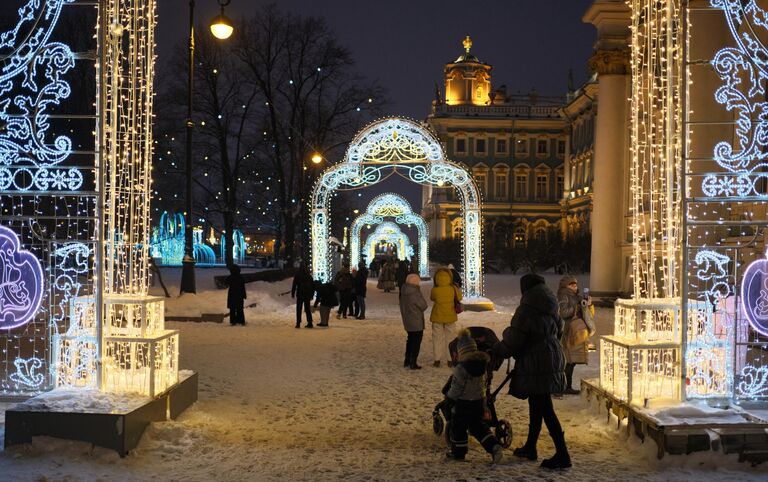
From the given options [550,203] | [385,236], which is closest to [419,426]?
[385,236]

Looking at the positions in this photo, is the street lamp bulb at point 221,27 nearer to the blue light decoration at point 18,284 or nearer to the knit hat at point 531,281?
the blue light decoration at point 18,284

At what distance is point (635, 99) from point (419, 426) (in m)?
4.49

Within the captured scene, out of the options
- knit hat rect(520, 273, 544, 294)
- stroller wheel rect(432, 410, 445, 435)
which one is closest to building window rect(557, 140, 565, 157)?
stroller wheel rect(432, 410, 445, 435)

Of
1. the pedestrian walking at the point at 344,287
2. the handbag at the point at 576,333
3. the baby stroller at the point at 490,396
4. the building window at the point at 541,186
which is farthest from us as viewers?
the building window at the point at 541,186

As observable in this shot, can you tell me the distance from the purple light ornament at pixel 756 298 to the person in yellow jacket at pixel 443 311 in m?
5.44

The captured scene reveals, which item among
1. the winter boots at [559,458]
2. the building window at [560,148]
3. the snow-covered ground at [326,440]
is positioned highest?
the building window at [560,148]

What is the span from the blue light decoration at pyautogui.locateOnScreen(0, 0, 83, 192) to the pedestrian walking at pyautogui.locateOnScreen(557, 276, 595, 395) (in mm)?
6419

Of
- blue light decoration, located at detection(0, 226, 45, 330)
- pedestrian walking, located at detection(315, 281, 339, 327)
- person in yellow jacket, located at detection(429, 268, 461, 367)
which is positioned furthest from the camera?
pedestrian walking, located at detection(315, 281, 339, 327)

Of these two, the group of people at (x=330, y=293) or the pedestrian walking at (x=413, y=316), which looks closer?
the pedestrian walking at (x=413, y=316)

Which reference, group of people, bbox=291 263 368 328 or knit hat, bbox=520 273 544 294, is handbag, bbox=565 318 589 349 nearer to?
knit hat, bbox=520 273 544 294

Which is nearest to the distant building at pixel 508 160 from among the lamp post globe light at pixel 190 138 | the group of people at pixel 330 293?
the group of people at pixel 330 293

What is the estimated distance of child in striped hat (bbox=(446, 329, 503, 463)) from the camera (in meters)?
7.45

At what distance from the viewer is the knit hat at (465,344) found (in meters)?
7.59

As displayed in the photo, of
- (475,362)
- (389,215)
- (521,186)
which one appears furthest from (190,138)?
(521,186)
